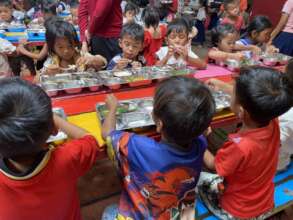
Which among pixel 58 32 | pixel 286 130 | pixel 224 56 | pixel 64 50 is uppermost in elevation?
pixel 58 32

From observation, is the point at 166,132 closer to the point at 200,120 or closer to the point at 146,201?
the point at 200,120

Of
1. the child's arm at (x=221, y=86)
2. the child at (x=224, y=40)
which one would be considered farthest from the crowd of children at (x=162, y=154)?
the child at (x=224, y=40)

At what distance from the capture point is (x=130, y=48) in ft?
6.23

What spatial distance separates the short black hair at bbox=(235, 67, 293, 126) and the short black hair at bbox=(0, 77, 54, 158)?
720 mm

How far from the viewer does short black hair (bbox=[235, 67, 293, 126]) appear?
38.7 inches

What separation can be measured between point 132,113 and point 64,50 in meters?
0.87

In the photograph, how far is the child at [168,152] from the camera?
0.86 metres

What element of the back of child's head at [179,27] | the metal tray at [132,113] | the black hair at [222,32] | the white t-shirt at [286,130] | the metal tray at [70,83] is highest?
the back of child's head at [179,27]

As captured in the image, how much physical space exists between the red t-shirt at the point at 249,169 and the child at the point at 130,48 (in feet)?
3.25

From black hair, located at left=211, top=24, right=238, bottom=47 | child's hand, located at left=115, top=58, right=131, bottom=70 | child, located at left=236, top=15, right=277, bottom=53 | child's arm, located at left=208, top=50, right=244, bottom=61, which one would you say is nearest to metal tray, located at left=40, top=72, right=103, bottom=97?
child's hand, located at left=115, top=58, right=131, bottom=70

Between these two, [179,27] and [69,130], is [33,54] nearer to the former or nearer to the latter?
[179,27]

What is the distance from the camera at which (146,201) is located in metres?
0.97

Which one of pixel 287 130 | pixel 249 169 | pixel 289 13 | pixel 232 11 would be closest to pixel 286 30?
pixel 289 13

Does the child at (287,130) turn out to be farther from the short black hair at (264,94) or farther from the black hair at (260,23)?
the black hair at (260,23)
